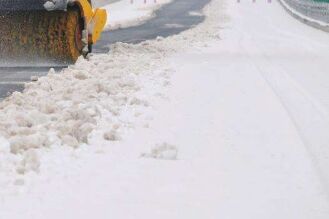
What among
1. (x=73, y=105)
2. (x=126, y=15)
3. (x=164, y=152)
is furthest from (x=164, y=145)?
(x=126, y=15)

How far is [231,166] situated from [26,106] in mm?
2656

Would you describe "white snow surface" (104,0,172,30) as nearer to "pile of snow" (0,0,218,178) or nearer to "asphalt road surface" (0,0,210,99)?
"asphalt road surface" (0,0,210,99)

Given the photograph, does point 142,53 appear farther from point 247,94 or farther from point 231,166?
point 231,166

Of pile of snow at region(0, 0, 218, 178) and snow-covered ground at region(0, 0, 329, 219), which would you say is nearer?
snow-covered ground at region(0, 0, 329, 219)

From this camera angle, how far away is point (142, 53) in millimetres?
12891

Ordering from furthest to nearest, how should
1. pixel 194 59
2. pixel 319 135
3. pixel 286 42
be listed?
pixel 286 42 < pixel 194 59 < pixel 319 135

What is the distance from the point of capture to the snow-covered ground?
4.12m

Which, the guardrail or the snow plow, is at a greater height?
the snow plow

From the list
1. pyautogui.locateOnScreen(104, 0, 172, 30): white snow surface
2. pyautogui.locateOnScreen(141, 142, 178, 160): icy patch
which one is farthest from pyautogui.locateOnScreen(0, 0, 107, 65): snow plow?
pyautogui.locateOnScreen(104, 0, 172, 30): white snow surface

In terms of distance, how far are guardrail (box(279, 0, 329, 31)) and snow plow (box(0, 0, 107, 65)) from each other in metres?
13.0

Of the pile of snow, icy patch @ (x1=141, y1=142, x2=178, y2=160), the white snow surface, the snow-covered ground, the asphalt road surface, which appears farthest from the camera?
the white snow surface

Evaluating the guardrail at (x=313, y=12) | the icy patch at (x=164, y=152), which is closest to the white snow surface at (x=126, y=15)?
the guardrail at (x=313, y=12)

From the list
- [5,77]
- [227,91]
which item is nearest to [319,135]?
[227,91]

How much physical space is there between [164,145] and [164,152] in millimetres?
164
